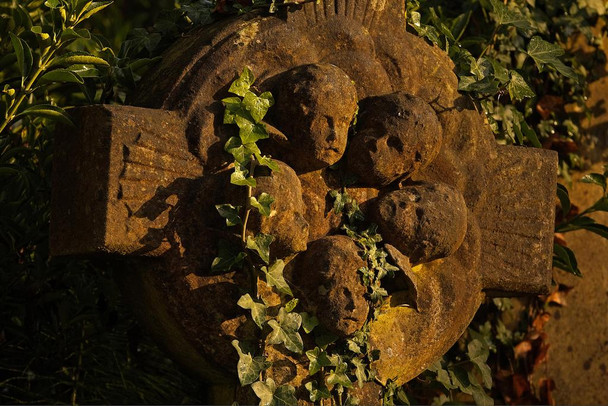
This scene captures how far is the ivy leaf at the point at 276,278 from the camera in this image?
2.09m

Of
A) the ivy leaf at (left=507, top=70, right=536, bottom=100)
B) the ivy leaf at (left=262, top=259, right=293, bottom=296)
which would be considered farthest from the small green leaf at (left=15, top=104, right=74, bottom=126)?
the ivy leaf at (left=507, top=70, right=536, bottom=100)

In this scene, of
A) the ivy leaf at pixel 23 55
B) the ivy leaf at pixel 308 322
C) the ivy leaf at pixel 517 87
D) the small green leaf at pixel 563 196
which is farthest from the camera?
the small green leaf at pixel 563 196

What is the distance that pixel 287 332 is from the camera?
6.92 ft

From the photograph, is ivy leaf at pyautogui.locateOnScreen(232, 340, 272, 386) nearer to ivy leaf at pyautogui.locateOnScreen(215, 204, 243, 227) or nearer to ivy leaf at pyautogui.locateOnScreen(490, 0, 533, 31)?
ivy leaf at pyautogui.locateOnScreen(215, 204, 243, 227)

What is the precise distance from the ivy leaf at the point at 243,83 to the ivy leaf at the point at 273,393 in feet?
2.07

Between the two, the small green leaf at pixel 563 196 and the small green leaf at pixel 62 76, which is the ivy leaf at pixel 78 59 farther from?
the small green leaf at pixel 563 196

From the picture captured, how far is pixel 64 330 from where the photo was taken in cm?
279

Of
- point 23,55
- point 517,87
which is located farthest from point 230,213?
point 517,87

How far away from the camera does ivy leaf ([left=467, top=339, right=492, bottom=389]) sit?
272cm

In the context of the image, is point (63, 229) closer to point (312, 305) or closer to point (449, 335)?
point (312, 305)

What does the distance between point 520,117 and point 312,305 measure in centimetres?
124

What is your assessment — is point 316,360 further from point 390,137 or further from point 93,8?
point 93,8

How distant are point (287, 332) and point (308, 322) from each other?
0.20 feet

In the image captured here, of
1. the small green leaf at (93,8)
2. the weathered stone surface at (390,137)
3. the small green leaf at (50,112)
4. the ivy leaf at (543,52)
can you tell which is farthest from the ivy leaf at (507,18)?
the small green leaf at (50,112)
